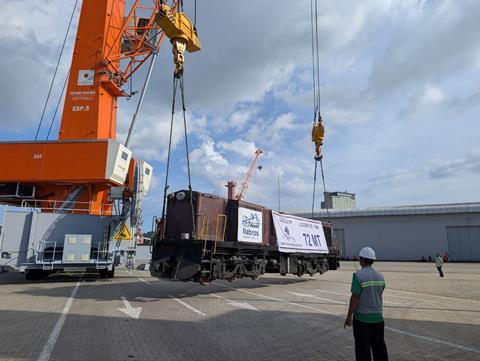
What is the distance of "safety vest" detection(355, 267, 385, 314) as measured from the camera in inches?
183

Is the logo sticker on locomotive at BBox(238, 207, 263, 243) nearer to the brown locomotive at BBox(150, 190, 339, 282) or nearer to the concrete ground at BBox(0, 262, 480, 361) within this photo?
the brown locomotive at BBox(150, 190, 339, 282)

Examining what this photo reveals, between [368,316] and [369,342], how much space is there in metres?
0.30

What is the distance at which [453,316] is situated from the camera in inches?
392

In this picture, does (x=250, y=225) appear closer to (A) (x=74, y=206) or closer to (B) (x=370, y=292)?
(B) (x=370, y=292)

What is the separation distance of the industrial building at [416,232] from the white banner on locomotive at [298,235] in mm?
33013

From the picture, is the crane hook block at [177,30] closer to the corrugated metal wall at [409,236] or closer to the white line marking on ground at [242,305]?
the white line marking on ground at [242,305]

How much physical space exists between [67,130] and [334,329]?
16.4m

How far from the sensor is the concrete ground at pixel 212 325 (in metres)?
6.15

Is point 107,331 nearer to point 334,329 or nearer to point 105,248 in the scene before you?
point 334,329

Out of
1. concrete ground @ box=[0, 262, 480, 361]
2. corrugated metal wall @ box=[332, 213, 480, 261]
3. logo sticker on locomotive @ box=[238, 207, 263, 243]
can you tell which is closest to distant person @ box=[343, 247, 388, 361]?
concrete ground @ box=[0, 262, 480, 361]

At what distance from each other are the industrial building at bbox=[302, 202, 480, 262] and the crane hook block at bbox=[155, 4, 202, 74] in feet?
140

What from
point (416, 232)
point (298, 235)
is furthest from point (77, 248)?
point (416, 232)

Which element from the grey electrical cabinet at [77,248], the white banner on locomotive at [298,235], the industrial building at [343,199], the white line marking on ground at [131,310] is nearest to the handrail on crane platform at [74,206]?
the grey electrical cabinet at [77,248]

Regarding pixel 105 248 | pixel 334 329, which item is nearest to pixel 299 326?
pixel 334 329
